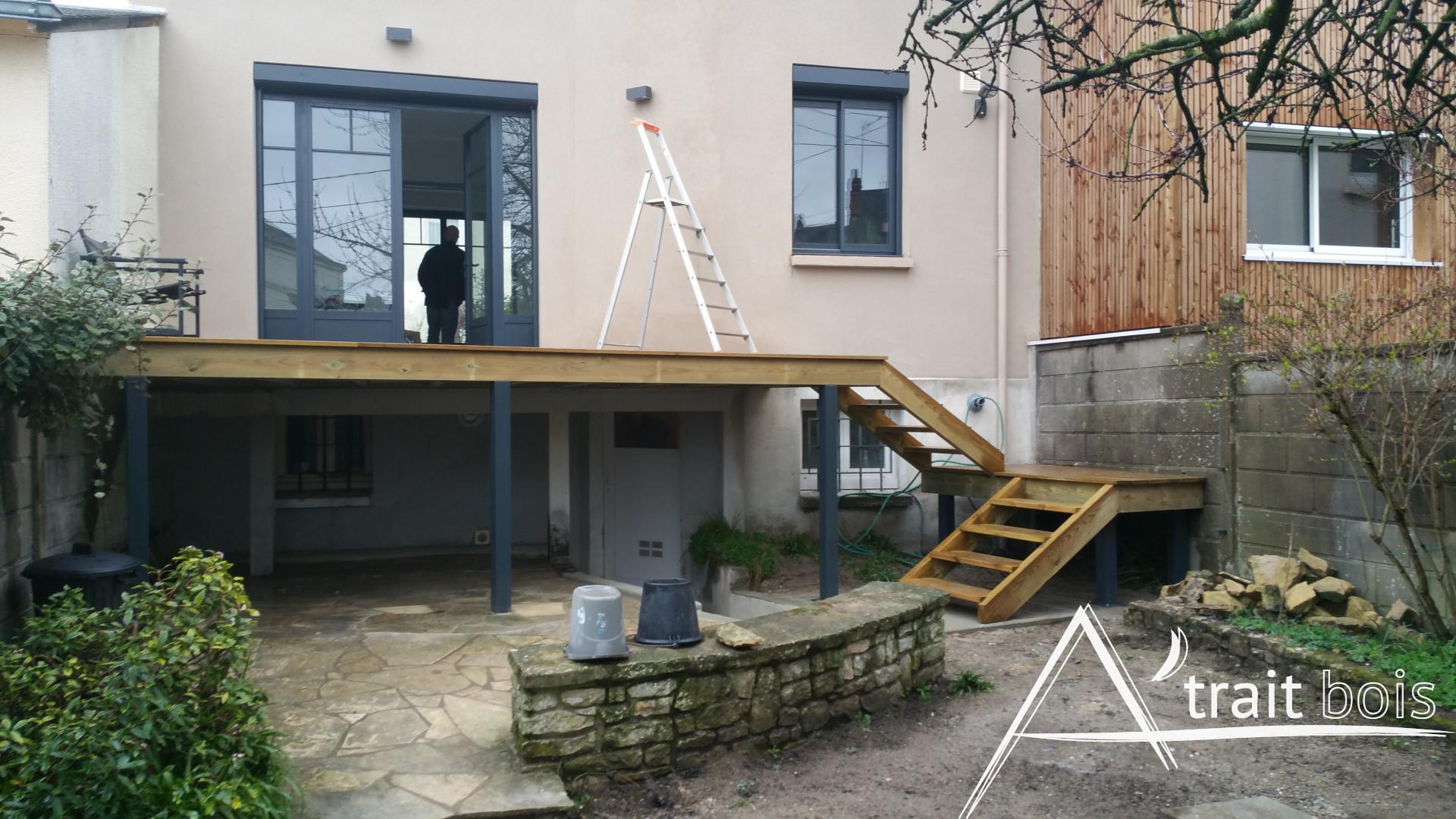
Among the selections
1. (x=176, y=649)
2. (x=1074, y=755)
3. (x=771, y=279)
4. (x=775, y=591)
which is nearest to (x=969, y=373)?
(x=771, y=279)

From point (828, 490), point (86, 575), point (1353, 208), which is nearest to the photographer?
point (86, 575)

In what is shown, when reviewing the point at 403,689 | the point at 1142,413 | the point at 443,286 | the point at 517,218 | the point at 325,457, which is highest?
the point at 517,218

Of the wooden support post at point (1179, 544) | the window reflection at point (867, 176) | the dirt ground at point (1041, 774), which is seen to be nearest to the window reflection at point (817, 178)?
the window reflection at point (867, 176)

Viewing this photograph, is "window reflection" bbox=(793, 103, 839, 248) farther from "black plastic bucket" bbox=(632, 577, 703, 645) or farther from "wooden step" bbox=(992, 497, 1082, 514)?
"black plastic bucket" bbox=(632, 577, 703, 645)

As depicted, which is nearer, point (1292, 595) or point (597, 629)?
point (597, 629)

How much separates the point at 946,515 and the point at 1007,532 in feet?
5.92

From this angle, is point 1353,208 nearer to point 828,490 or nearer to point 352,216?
point 828,490

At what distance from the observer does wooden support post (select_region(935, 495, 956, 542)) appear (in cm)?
958

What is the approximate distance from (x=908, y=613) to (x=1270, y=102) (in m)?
2.99

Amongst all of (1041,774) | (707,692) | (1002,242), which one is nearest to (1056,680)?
(1041,774)

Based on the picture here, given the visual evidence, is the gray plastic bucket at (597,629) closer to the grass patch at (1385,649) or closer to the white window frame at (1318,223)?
the grass patch at (1385,649)

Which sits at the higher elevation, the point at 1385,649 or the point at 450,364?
the point at 450,364

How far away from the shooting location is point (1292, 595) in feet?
21.3

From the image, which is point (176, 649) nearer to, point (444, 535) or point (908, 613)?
point (908, 613)
